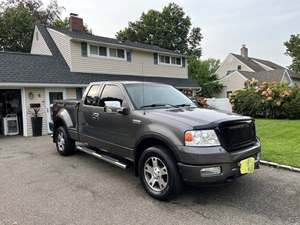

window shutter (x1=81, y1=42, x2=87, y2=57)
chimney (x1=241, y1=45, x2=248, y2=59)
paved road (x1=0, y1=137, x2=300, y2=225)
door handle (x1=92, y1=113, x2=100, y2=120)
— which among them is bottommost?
paved road (x1=0, y1=137, x2=300, y2=225)

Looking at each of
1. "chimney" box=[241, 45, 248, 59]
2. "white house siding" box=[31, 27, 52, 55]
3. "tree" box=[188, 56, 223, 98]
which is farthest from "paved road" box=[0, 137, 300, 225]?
"chimney" box=[241, 45, 248, 59]

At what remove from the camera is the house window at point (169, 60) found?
2190 centimetres

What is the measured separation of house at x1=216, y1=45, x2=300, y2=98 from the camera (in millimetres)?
31672

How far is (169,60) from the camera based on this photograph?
22.5 meters

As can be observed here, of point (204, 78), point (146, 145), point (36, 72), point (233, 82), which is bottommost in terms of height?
point (146, 145)

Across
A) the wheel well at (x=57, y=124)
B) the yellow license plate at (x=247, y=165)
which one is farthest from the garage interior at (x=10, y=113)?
the yellow license plate at (x=247, y=165)

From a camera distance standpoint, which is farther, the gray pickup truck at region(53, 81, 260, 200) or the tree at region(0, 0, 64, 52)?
the tree at region(0, 0, 64, 52)

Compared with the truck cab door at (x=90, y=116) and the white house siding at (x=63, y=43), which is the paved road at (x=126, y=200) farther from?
the white house siding at (x=63, y=43)

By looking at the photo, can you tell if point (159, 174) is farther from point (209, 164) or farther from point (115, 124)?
point (115, 124)

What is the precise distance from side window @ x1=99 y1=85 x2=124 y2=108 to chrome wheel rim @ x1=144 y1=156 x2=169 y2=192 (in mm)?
1264

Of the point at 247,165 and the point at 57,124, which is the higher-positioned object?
the point at 57,124

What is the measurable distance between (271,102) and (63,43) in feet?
41.8

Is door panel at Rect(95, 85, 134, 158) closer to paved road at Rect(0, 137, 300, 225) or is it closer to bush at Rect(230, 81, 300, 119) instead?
paved road at Rect(0, 137, 300, 225)

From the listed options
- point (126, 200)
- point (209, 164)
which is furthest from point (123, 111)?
point (209, 164)
